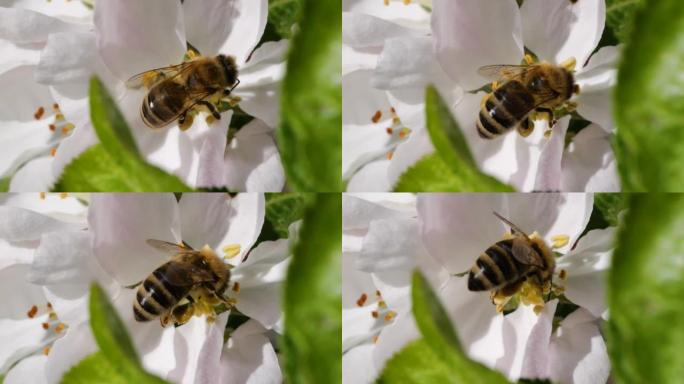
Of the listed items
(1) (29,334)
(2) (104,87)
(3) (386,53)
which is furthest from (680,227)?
(1) (29,334)

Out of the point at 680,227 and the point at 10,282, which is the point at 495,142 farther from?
the point at 10,282

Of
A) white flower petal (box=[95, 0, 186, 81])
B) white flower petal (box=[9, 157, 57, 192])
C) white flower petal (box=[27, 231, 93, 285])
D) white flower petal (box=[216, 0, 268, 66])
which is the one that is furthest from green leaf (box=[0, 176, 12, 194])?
→ white flower petal (box=[216, 0, 268, 66])

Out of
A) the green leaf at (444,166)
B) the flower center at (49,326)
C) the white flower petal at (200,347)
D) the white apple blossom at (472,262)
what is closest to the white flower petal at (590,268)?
the white apple blossom at (472,262)

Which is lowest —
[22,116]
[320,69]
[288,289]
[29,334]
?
[29,334]

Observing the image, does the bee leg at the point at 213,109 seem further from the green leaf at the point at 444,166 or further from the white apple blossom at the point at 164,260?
the green leaf at the point at 444,166

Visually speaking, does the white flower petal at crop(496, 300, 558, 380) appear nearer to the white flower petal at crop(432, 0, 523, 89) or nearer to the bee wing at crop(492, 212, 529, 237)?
the bee wing at crop(492, 212, 529, 237)

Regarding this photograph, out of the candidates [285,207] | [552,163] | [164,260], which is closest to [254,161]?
[285,207]
